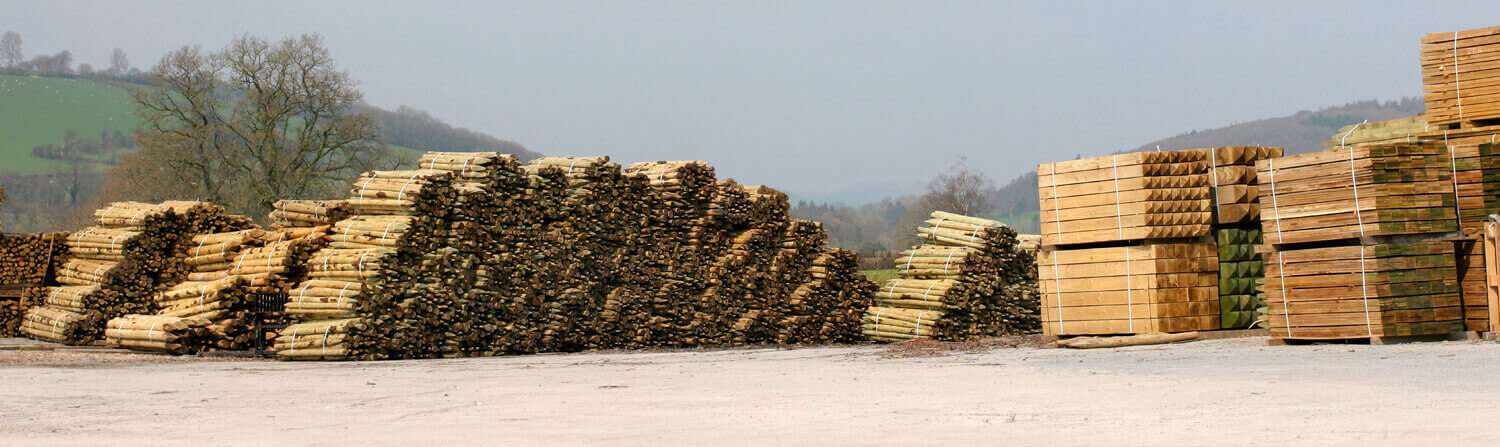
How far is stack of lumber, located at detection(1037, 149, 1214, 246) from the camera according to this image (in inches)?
695

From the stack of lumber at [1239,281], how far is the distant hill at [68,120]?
76145mm

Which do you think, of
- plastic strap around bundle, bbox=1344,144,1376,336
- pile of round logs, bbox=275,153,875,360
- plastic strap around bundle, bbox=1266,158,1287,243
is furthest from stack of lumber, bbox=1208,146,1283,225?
pile of round logs, bbox=275,153,875,360

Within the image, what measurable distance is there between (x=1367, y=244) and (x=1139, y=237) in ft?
9.65

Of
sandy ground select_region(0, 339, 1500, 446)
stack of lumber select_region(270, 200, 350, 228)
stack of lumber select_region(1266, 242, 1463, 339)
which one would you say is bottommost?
sandy ground select_region(0, 339, 1500, 446)

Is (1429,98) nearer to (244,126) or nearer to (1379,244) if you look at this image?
(1379,244)

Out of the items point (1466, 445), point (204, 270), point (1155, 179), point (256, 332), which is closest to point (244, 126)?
point (204, 270)

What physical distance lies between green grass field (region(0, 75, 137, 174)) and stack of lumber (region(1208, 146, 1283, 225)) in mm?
100443

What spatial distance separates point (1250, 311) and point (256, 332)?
15184 mm

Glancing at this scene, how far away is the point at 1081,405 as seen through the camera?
10055 millimetres

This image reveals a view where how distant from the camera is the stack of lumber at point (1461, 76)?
1828 cm

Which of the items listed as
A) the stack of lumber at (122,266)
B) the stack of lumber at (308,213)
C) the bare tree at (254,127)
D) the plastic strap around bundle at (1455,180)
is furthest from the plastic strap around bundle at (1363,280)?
the bare tree at (254,127)

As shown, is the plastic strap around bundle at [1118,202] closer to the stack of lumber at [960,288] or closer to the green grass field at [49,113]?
the stack of lumber at [960,288]

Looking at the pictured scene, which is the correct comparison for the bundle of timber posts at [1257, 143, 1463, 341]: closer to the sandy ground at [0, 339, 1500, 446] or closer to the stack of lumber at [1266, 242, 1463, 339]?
the stack of lumber at [1266, 242, 1463, 339]

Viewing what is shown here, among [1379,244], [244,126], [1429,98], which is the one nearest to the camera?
[1379,244]
